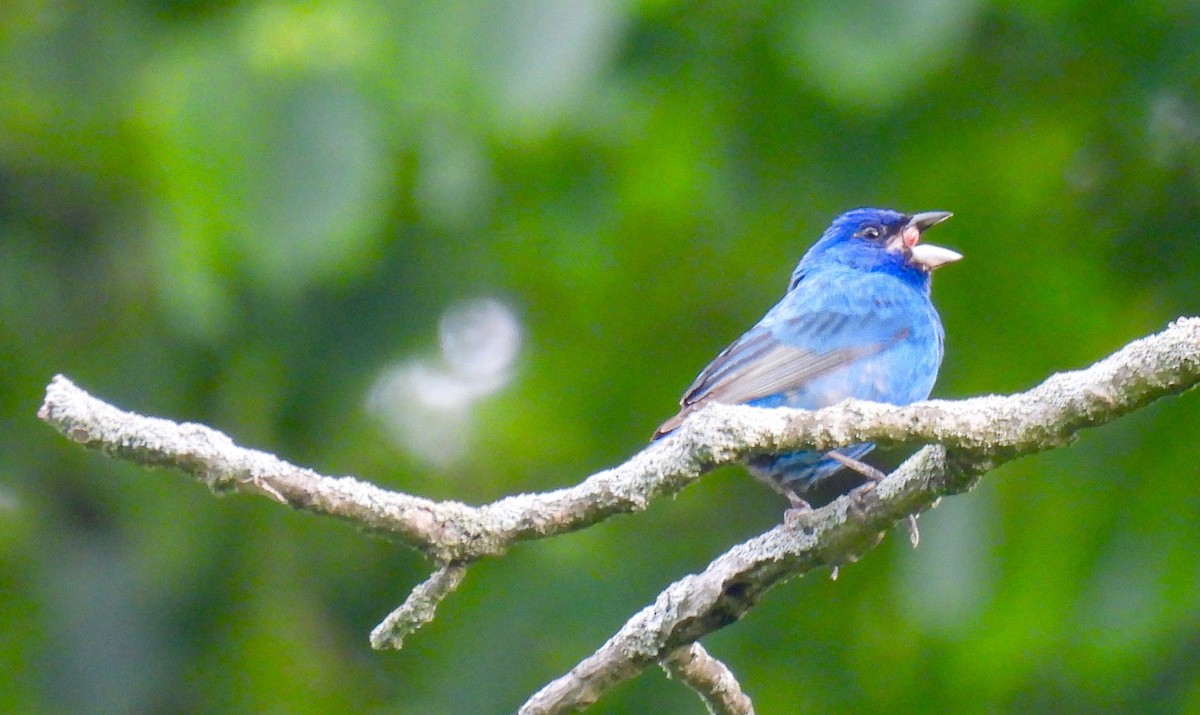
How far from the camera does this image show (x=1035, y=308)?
239 inches

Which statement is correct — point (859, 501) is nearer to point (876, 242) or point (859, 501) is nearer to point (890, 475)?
point (890, 475)

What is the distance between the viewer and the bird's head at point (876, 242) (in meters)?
6.12

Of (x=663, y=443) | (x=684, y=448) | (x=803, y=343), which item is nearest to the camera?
(x=684, y=448)

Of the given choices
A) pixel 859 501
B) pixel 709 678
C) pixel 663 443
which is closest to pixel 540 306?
pixel 709 678

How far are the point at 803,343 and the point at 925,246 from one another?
0.83 meters

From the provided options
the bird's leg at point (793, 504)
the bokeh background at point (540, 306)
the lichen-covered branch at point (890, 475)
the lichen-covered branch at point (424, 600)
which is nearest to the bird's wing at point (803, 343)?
the bird's leg at point (793, 504)

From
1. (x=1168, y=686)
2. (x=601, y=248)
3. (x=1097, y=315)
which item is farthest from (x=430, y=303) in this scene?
(x=1168, y=686)

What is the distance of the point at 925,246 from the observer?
236 inches

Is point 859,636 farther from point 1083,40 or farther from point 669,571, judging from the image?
point 1083,40

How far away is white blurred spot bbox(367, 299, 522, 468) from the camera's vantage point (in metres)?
7.54

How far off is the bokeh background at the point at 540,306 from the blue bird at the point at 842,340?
24 cm

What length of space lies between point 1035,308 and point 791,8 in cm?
170

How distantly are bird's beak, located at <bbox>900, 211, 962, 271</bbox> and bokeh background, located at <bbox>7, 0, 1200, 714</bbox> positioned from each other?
0.77 feet

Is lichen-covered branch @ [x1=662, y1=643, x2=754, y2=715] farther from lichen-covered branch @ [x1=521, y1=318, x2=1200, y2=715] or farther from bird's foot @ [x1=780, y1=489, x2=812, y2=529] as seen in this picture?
bird's foot @ [x1=780, y1=489, x2=812, y2=529]
